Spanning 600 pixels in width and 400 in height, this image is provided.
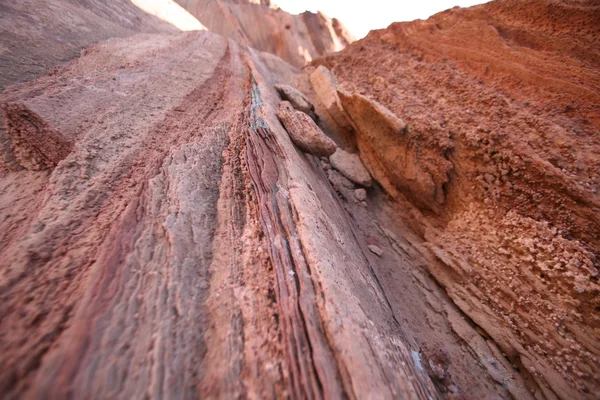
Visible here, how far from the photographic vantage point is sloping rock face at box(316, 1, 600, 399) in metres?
2.61

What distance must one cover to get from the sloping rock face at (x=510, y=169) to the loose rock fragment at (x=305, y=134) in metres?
1.31

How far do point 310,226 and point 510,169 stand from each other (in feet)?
9.76

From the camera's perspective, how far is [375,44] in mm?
5801

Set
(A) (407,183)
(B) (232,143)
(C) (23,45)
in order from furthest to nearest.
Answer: (A) (407,183), (C) (23,45), (B) (232,143)

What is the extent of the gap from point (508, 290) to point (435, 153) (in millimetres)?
2169

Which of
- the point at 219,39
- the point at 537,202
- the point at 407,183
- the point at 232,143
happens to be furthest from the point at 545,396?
the point at 219,39

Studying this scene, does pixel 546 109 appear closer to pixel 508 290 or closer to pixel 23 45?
pixel 508 290

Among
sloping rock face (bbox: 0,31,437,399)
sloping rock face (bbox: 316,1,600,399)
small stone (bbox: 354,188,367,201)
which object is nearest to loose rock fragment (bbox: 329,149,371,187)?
small stone (bbox: 354,188,367,201)

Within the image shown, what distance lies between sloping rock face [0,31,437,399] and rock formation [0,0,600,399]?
0.01m

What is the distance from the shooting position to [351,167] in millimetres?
5086

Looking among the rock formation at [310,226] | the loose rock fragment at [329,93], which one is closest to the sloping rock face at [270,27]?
the loose rock fragment at [329,93]

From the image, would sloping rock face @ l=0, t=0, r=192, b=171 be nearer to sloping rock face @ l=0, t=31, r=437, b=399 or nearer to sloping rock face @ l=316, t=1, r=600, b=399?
sloping rock face @ l=0, t=31, r=437, b=399

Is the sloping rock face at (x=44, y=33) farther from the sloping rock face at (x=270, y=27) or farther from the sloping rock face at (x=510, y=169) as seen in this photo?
the sloping rock face at (x=270, y=27)

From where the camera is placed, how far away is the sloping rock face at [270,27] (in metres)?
13.2
